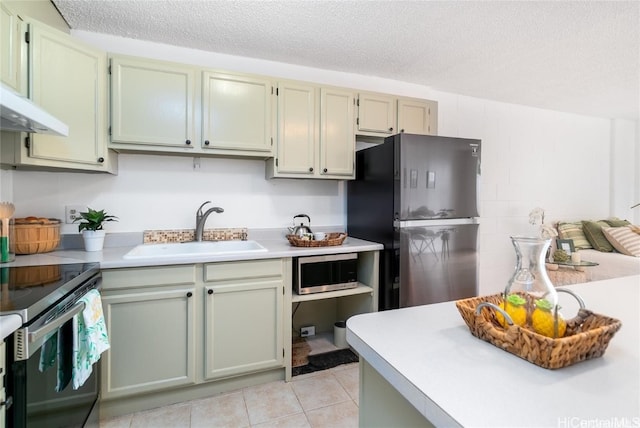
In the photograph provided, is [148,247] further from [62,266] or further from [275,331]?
[275,331]

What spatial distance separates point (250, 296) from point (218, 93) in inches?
54.8

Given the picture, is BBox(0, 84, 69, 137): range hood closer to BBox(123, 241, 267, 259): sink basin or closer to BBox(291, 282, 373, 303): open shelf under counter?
BBox(123, 241, 267, 259): sink basin

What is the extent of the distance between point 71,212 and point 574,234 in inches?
204

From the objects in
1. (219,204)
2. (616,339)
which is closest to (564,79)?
(616,339)

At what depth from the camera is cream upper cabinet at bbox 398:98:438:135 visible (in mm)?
2648

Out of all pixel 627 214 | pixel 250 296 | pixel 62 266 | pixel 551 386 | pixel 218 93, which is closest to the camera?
pixel 551 386

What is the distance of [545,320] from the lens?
0.68 m

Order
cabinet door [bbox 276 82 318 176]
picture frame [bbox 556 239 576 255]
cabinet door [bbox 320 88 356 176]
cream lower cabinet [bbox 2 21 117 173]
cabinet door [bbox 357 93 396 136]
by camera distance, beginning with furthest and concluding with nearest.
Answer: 1. picture frame [bbox 556 239 576 255]
2. cabinet door [bbox 357 93 396 136]
3. cabinet door [bbox 320 88 356 176]
4. cabinet door [bbox 276 82 318 176]
5. cream lower cabinet [bbox 2 21 117 173]

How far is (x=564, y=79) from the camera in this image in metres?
2.94

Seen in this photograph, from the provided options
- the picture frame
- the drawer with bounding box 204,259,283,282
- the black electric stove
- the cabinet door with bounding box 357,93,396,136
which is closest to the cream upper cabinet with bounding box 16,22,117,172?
the black electric stove

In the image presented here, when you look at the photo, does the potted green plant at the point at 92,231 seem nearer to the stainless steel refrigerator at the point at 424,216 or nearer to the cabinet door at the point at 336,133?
the cabinet door at the point at 336,133

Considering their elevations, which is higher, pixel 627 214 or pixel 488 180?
pixel 488 180

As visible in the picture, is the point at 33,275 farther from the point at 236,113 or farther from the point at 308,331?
the point at 308,331

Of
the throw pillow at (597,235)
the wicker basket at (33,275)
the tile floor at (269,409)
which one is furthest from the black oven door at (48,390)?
the throw pillow at (597,235)
